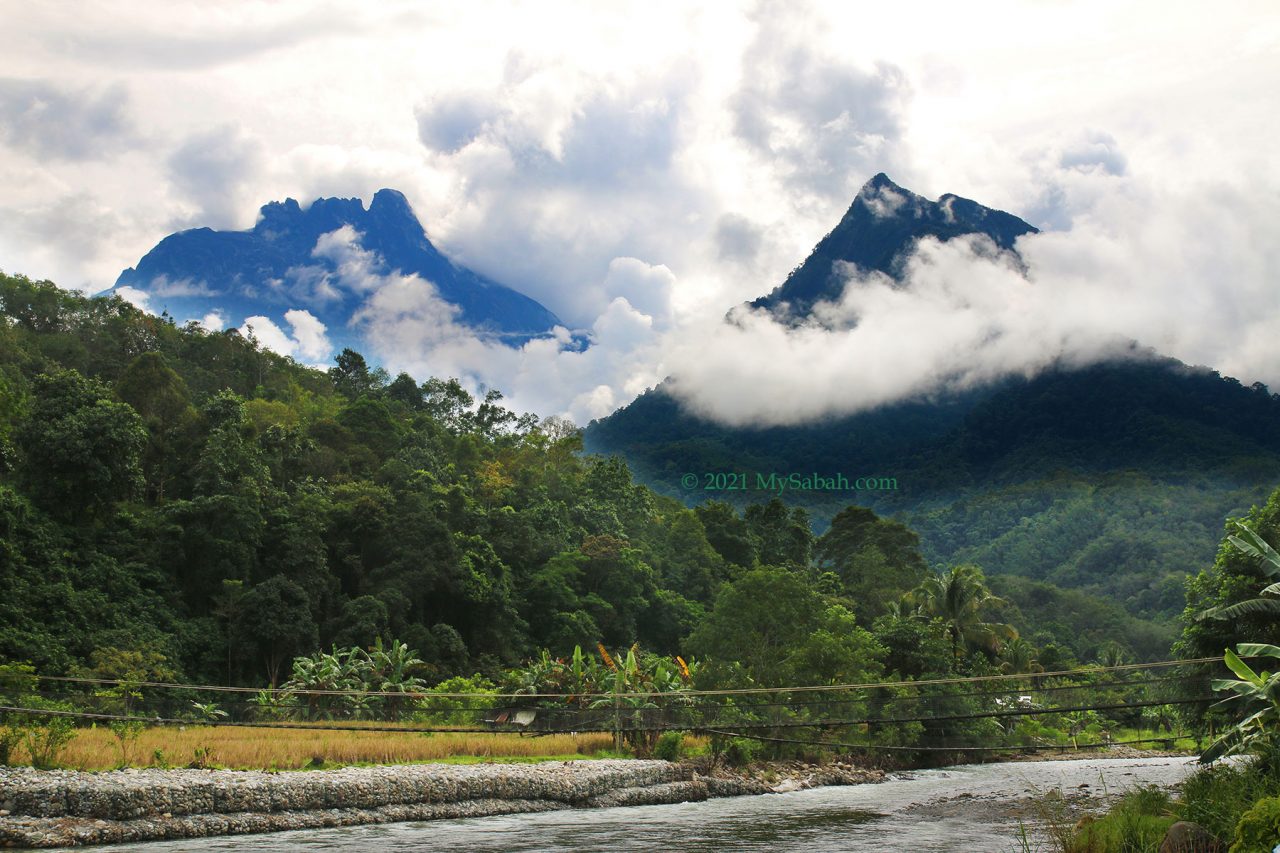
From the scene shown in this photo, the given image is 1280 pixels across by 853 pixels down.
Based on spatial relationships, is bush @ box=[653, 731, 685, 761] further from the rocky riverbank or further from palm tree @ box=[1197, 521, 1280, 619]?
palm tree @ box=[1197, 521, 1280, 619]

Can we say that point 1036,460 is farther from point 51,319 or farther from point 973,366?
point 51,319

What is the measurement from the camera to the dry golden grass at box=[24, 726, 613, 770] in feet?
60.2

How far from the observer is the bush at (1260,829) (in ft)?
28.0

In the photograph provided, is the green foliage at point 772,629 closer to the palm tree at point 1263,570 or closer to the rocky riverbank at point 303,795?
the rocky riverbank at point 303,795

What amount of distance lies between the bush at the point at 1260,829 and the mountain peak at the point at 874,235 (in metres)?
134

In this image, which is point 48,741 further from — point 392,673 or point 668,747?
point 392,673

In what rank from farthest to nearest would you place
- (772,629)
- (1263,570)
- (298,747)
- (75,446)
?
(772,629)
(75,446)
(298,747)
(1263,570)

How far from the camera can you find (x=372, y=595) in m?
38.5

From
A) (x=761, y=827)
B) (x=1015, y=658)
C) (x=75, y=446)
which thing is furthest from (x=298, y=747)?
(x=1015, y=658)

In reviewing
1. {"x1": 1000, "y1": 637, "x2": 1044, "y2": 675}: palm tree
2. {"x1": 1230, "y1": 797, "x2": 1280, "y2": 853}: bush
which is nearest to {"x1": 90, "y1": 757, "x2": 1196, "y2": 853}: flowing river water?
{"x1": 1230, "y1": 797, "x2": 1280, "y2": 853}: bush

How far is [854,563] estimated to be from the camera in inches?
2559

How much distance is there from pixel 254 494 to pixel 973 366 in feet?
366

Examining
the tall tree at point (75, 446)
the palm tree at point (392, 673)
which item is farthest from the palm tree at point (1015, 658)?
the tall tree at point (75, 446)

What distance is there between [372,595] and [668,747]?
1565 centimetres
